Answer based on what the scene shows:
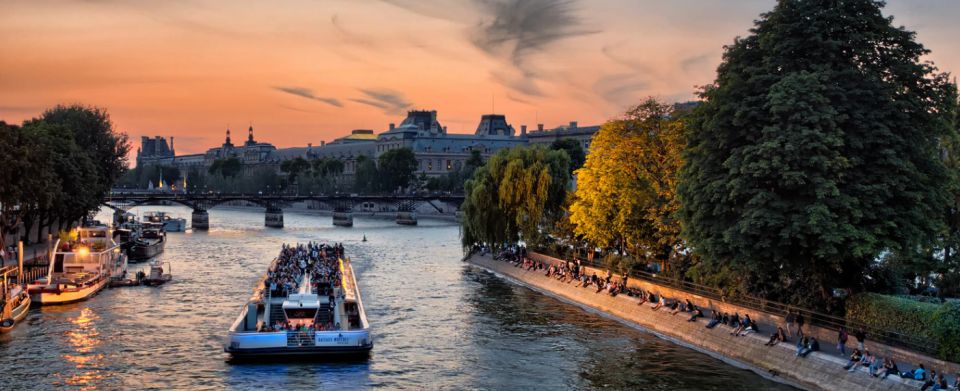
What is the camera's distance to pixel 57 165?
79.4 metres

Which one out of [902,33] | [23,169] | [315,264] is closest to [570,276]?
[315,264]

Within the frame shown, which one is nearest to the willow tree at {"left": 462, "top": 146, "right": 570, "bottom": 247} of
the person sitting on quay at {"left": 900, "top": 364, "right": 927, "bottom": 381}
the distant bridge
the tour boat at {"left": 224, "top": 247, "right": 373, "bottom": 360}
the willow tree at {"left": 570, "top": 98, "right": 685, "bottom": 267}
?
the willow tree at {"left": 570, "top": 98, "right": 685, "bottom": 267}

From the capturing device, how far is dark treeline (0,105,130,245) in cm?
6519

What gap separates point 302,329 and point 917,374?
80.8 feet

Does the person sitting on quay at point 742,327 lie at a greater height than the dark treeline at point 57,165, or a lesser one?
lesser

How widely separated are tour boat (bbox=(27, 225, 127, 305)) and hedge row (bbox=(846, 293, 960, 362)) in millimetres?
44763

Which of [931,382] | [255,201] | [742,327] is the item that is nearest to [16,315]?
[742,327]

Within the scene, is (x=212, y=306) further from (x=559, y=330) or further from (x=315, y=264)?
(x=559, y=330)

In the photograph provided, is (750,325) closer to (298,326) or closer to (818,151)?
(818,151)

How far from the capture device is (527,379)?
37469 millimetres

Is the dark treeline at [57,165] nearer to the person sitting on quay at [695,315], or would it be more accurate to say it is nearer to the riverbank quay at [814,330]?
the riverbank quay at [814,330]

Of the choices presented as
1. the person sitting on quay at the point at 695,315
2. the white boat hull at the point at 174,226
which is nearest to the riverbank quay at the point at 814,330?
the person sitting on quay at the point at 695,315

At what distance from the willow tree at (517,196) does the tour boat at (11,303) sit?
3673cm

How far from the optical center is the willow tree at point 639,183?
167 feet
